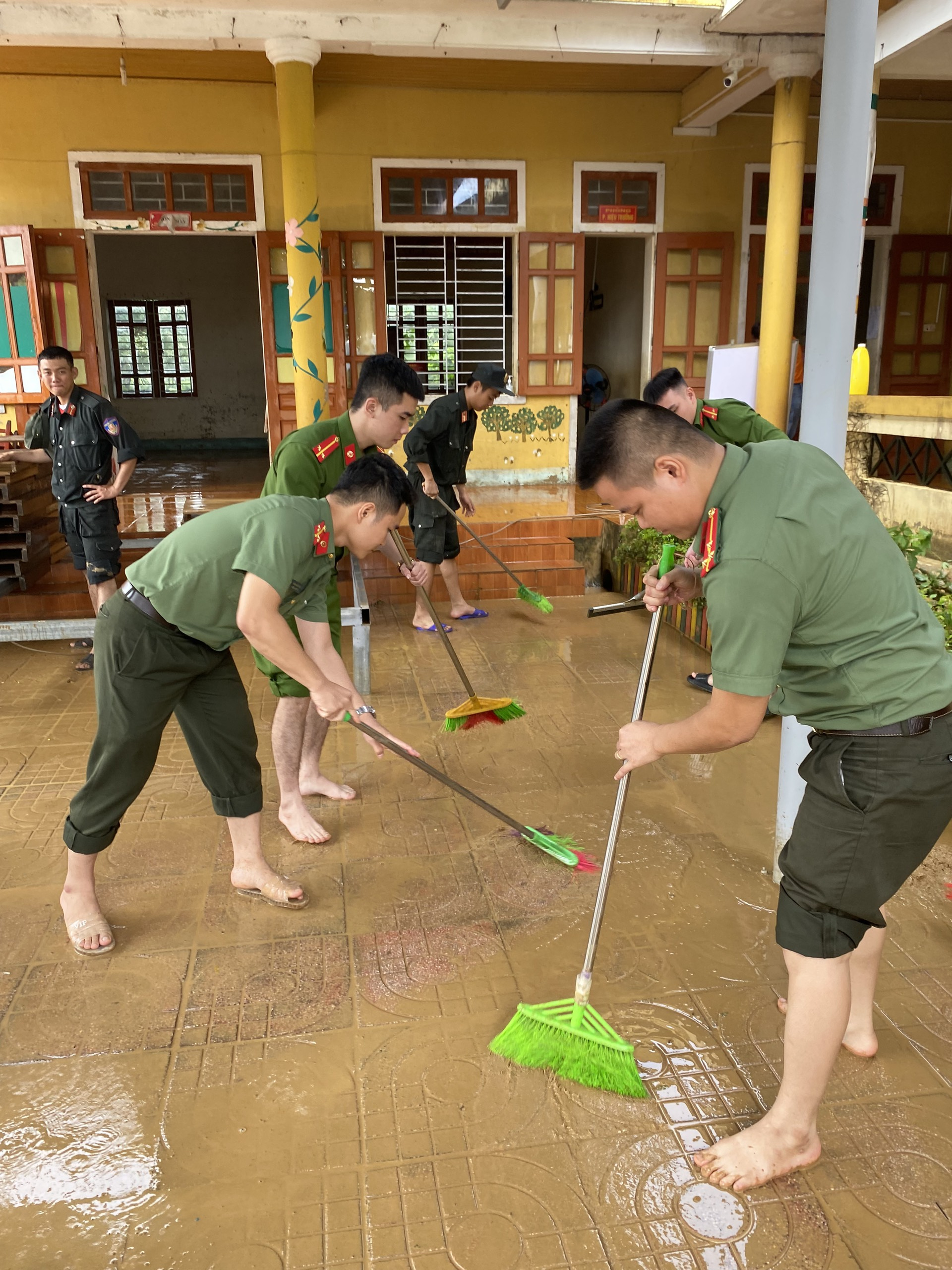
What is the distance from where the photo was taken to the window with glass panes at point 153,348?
46.4ft

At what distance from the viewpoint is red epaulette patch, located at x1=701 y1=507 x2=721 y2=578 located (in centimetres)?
162

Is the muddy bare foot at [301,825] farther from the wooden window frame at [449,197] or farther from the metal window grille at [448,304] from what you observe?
the wooden window frame at [449,197]

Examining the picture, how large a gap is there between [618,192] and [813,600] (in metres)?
8.32

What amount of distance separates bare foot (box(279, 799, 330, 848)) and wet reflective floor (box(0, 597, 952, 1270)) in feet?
0.29

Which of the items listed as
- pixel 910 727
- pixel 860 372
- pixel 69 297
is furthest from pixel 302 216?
pixel 910 727

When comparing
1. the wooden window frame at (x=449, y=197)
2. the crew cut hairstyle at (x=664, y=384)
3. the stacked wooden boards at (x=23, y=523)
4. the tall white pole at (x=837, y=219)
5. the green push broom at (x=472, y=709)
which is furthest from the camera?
the wooden window frame at (x=449, y=197)

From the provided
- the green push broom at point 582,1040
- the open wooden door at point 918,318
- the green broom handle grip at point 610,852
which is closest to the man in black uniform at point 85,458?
the green broom handle grip at point 610,852

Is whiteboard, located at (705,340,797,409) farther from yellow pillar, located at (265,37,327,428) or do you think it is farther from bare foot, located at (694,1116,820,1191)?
bare foot, located at (694,1116,820,1191)

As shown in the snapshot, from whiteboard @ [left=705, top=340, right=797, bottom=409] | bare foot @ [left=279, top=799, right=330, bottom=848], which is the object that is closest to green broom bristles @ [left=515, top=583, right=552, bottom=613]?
whiteboard @ [left=705, top=340, right=797, bottom=409]

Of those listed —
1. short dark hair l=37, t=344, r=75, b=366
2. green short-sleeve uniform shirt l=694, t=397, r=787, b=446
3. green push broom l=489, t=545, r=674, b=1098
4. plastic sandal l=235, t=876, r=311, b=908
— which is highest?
short dark hair l=37, t=344, r=75, b=366

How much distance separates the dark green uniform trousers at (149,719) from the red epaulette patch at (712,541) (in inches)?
58.5

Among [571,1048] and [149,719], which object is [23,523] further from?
[571,1048]

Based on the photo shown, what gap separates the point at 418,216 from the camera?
336 inches

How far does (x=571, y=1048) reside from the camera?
2.13 metres
